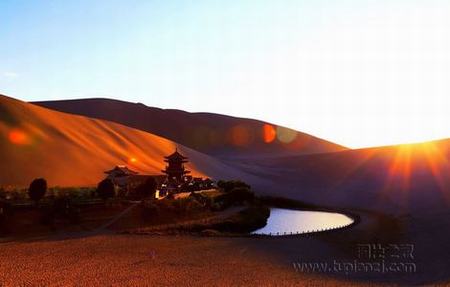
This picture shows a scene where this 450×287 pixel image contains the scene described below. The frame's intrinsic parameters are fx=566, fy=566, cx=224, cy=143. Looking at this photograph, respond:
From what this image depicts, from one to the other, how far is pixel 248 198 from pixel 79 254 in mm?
28398

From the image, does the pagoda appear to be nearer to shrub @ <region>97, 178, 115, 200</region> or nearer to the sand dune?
the sand dune

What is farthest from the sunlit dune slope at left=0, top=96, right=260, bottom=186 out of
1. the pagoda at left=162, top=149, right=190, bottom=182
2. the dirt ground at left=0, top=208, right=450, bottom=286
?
the dirt ground at left=0, top=208, right=450, bottom=286

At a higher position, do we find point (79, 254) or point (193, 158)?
point (193, 158)

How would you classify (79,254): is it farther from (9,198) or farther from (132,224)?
(9,198)

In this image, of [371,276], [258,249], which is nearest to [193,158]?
[258,249]

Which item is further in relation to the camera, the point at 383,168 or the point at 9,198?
the point at 383,168

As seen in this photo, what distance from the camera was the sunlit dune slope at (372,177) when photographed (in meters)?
64.1

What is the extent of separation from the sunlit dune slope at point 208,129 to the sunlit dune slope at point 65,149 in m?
64.9

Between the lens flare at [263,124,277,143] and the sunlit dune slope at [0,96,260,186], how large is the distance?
7358 centimetres

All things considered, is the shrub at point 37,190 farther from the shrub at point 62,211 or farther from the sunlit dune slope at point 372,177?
the sunlit dune slope at point 372,177

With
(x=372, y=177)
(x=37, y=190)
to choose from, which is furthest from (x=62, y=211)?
(x=372, y=177)

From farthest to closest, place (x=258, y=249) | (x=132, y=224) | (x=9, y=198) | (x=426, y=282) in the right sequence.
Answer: (x=9, y=198) → (x=132, y=224) → (x=258, y=249) → (x=426, y=282)

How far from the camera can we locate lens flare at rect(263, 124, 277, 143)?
547 ft

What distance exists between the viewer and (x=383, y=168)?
8562 cm
